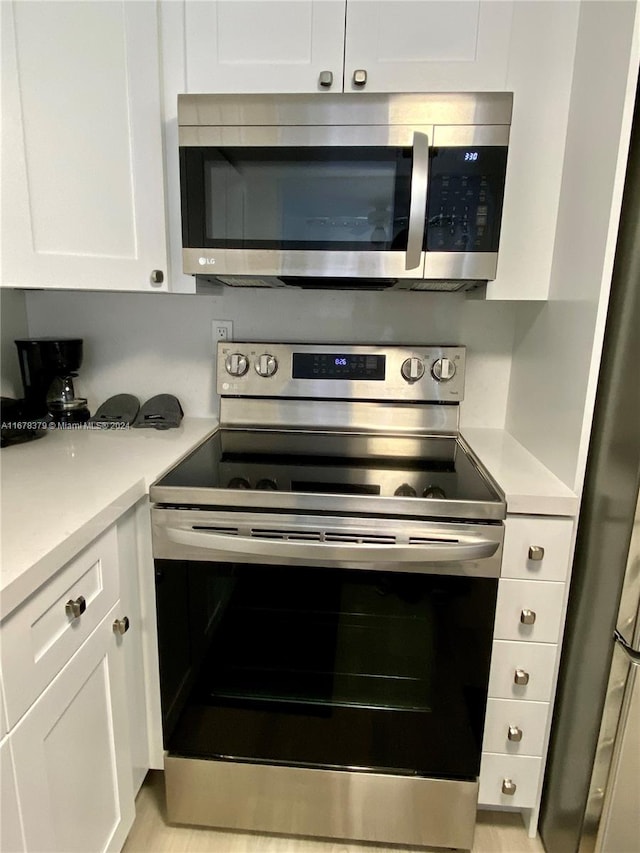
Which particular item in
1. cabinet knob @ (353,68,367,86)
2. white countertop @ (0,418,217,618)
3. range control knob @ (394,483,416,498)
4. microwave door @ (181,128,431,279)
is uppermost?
cabinet knob @ (353,68,367,86)

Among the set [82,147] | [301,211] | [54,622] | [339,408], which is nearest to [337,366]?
[339,408]

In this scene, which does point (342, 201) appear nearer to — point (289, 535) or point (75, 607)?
point (289, 535)

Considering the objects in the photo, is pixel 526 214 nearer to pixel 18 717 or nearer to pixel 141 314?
pixel 141 314

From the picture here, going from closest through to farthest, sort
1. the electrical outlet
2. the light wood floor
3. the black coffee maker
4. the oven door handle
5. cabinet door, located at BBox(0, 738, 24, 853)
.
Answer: cabinet door, located at BBox(0, 738, 24, 853)
the oven door handle
the light wood floor
the black coffee maker
the electrical outlet

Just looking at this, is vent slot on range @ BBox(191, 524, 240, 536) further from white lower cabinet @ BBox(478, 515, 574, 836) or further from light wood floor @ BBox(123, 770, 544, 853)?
light wood floor @ BBox(123, 770, 544, 853)

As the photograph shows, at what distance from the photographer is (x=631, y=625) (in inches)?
37.3

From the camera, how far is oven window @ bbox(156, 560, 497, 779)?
3.63 ft

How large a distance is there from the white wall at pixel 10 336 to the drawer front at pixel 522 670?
1513 mm

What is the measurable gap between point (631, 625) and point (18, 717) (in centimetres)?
103

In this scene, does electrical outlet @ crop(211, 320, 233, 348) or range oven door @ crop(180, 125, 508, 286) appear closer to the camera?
range oven door @ crop(180, 125, 508, 286)

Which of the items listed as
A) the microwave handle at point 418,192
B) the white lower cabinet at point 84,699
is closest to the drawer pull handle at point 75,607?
the white lower cabinet at point 84,699

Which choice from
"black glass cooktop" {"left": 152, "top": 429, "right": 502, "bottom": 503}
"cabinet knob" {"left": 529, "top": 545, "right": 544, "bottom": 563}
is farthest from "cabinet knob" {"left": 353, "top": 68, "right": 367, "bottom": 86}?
"cabinet knob" {"left": 529, "top": 545, "right": 544, "bottom": 563}

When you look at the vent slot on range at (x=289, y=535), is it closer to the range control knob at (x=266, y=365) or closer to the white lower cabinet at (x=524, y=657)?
the white lower cabinet at (x=524, y=657)

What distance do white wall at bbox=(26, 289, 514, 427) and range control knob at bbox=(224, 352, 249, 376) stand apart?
0.12 meters
